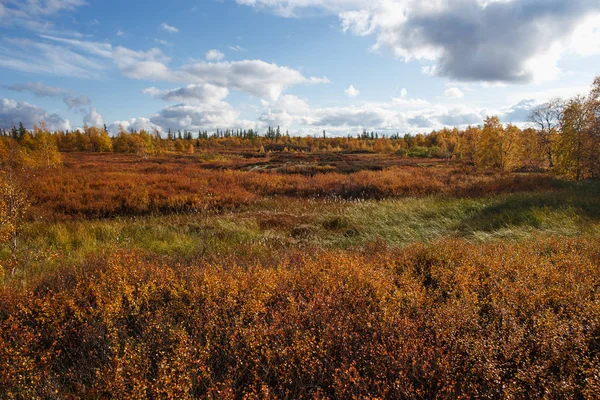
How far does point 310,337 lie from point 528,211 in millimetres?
11368

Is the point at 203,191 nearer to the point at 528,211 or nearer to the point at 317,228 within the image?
the point at 317,228

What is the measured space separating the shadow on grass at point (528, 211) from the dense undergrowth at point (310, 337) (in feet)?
18.3

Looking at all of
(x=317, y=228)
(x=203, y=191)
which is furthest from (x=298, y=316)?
(x=203, y=191)

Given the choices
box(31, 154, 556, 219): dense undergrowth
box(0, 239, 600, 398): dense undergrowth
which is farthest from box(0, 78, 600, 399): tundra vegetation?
box(31, 154, 556, 219): dense undergrowth

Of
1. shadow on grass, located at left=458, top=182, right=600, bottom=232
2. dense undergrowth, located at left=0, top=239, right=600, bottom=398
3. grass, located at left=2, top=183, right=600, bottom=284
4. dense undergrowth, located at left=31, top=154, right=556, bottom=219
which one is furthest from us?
dense undergrowth, located at left=31, top=154, right=556, bottom=219

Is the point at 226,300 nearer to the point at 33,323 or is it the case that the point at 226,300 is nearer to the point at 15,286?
the point at 33,323

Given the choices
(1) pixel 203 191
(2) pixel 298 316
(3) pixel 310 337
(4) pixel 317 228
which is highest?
(1) pixel 203 191

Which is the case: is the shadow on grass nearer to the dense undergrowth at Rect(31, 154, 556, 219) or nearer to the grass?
the grass

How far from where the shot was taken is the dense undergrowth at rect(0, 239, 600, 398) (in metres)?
2.67

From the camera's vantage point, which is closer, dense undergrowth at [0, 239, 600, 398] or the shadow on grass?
dense undergrowth at [0, 239, 600, 398]

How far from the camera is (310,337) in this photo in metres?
3.25

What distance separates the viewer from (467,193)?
16.3 m

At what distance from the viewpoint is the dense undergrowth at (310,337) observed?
105 inches

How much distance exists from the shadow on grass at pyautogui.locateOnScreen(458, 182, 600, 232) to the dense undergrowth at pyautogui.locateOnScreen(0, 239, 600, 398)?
18.3 feet
